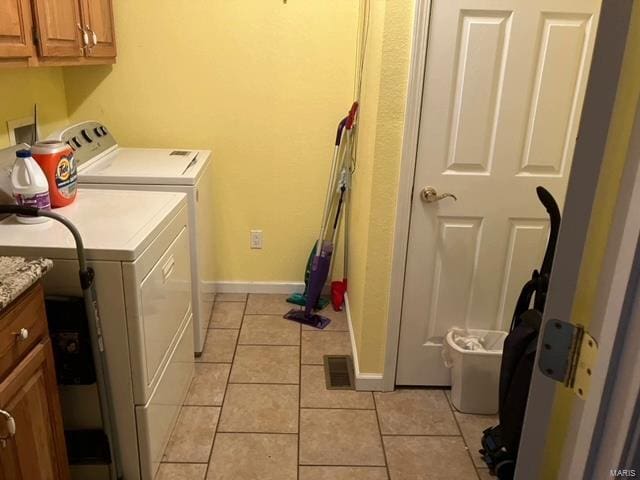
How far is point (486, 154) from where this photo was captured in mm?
2143

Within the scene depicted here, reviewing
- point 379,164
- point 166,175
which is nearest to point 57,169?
point 166,175

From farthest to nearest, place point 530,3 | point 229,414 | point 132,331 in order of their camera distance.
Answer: point 229,414 → point 530,3 → point 132,331

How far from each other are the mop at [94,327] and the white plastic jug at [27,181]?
0.07 m

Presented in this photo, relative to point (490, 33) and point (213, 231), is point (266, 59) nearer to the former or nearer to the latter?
point (213, 231)

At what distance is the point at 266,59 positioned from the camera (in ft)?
9.68

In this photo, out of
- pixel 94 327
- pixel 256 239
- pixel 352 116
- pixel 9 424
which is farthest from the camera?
pixel 256 239

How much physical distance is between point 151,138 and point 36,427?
2.02 meters

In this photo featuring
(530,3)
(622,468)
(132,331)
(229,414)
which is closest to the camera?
(622,468)

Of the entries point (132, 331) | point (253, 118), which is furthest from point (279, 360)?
point (253, 118)

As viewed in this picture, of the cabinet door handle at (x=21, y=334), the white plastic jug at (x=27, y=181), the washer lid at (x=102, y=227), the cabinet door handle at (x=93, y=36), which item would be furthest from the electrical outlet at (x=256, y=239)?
the cabinet door handle at (x=21, y=334)

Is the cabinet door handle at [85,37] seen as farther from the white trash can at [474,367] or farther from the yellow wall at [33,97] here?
the white trash can at [474,367]

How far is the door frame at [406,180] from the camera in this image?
1972 millimetres

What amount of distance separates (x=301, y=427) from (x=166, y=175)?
1270mm

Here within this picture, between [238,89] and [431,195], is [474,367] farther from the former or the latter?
[238,89]
